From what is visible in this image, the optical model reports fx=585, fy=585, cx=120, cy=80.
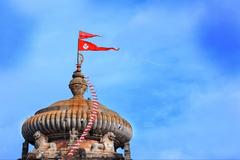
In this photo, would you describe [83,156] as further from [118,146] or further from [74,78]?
[74,78]

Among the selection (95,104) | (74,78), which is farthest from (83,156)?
(74,78)

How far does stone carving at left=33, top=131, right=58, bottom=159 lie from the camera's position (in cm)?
5591

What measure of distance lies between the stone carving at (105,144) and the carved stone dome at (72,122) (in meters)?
0.54

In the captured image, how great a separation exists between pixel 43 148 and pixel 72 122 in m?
3.77

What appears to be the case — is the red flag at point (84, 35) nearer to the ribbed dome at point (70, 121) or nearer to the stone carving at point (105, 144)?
the ribbed dome at point (70, 121)

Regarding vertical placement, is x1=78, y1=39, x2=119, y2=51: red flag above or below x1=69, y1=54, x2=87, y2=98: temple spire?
above

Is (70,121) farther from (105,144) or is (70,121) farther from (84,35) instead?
(84,35)

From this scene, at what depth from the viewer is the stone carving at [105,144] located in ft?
186

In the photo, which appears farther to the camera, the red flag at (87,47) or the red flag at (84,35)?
the red flag at (84,35)

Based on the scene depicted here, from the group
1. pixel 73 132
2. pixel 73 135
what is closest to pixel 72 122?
pixel 73 132

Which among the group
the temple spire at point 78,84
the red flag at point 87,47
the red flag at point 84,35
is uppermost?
the red flag at point 84,35

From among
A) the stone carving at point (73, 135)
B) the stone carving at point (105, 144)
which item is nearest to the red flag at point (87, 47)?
the stone carving at point (105, 144)

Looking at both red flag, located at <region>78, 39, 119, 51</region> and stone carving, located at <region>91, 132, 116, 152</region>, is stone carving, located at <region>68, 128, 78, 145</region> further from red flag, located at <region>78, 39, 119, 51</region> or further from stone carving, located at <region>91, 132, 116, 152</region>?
red flag, located at <region>78, 39, 119, 51</region>

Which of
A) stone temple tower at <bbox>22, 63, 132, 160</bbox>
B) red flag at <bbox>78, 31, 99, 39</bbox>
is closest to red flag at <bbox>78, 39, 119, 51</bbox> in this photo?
red flag at <bbox>78, 31, 99, 39</bbox>
